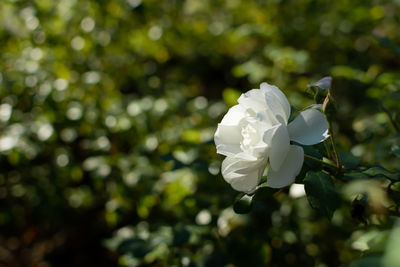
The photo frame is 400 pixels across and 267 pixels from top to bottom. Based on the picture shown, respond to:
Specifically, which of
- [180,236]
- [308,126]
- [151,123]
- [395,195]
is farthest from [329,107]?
[151,123]

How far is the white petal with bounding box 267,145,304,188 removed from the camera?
28.3 inches

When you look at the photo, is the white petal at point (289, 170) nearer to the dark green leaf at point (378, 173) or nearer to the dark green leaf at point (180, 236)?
the dark green leaf at point (378, 173)

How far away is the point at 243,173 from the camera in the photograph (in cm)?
74

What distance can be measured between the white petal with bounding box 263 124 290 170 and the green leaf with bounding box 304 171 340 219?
3.8 inches

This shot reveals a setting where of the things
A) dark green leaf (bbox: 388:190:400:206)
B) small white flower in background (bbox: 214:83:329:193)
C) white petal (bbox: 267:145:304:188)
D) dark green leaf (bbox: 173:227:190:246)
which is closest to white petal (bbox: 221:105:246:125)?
small white flower in background (bbox: 214:83:329:193)

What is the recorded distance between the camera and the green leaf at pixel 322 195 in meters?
0.75

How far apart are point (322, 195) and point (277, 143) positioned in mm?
156

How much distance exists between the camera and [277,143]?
2.29ft

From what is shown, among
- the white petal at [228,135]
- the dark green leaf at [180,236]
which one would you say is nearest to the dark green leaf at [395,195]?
the white petal at [228,135]

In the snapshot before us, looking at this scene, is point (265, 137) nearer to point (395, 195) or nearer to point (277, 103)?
point (277, 103)

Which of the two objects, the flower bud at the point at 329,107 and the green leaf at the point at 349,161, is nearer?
the flower bud at the point at 329,107

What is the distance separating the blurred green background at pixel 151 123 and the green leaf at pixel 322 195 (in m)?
0.49

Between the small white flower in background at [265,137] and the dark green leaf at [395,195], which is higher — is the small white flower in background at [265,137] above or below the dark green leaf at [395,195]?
above

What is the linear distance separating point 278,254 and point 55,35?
1603 mm
